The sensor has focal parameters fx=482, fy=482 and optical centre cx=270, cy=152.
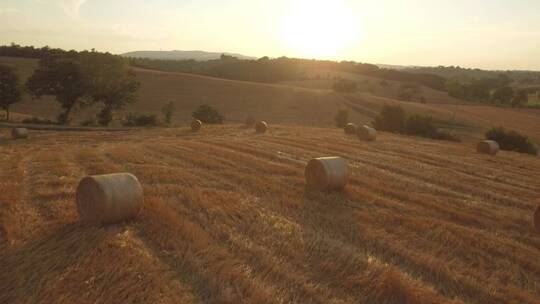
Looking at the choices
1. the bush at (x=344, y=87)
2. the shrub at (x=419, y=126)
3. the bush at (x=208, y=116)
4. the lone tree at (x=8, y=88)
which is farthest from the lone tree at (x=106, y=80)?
the bush at (x=344, y=87)

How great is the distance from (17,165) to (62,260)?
30.7 feet

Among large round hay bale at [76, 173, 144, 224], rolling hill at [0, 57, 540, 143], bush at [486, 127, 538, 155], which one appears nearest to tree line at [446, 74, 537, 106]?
rolling hill at [0, 57, 540, 143]

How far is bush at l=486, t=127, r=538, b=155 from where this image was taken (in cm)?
3086

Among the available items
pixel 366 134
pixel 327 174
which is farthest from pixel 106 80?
pixel 327 174

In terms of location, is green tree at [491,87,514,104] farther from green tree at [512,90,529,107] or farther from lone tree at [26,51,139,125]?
lone tree at [26,51,139,125]

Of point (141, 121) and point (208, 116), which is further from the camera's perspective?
point (208, 116)

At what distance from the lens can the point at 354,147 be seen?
22688mm

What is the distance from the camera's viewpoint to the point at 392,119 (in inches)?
1553

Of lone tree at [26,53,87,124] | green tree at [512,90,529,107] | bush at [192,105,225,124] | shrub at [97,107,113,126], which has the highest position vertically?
lone tree at [26,53,87,124]

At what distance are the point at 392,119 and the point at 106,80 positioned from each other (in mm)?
25728

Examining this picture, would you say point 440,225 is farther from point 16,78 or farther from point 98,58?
point 16,78

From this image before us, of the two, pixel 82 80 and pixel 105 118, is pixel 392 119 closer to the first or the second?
pixel 105 118

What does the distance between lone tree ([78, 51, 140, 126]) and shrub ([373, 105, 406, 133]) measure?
23.8 metres

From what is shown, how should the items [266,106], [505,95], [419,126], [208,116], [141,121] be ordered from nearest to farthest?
[419,126]
[141,121]
[208,116]
[266,106]
[505,95]
